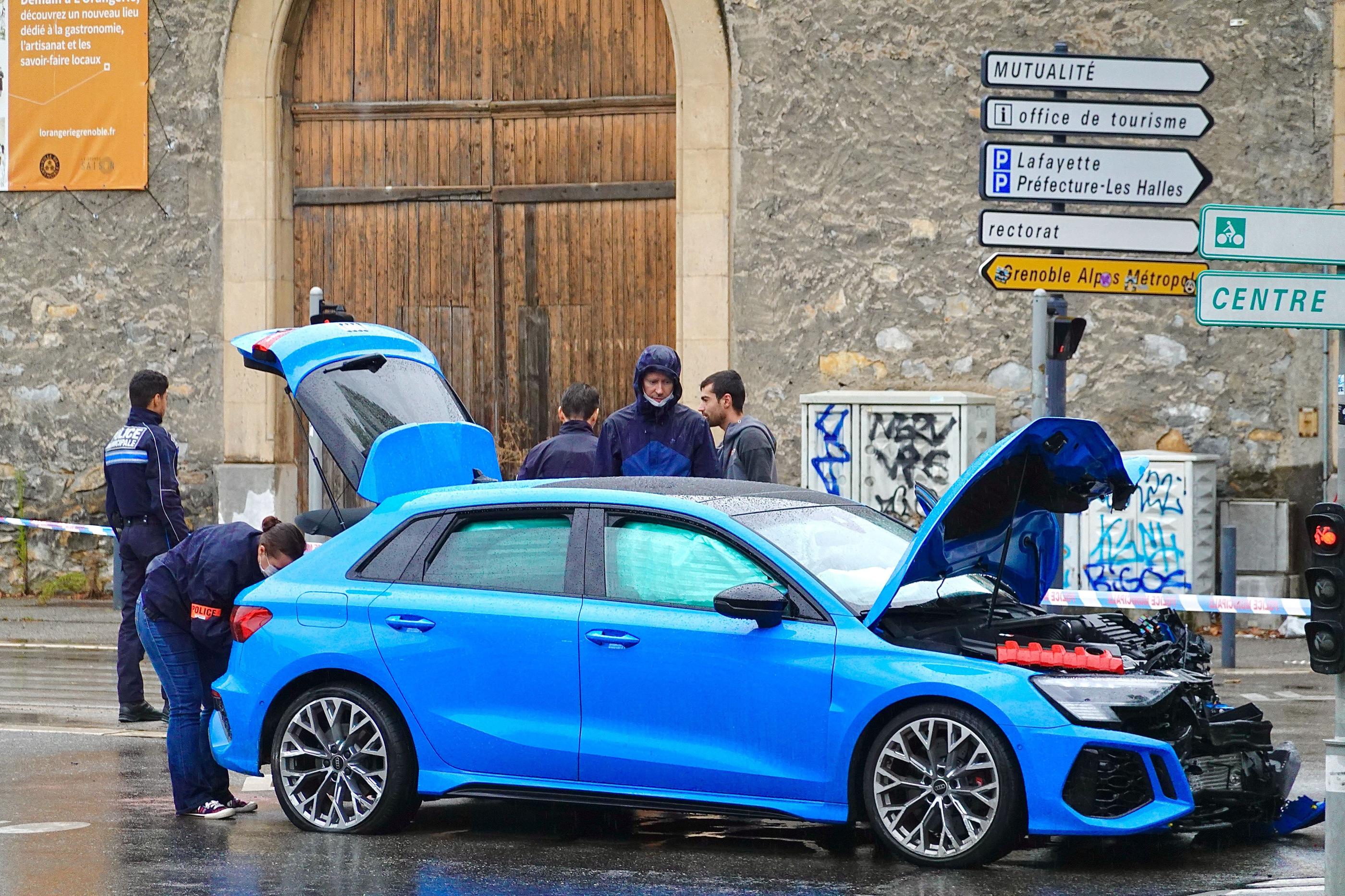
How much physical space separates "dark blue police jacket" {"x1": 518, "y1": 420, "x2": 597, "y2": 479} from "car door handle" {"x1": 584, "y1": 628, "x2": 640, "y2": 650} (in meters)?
2.69

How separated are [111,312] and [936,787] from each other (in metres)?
12.3

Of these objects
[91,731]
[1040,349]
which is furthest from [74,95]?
[1040,349]

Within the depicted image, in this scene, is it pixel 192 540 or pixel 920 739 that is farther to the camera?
pixel 192 540

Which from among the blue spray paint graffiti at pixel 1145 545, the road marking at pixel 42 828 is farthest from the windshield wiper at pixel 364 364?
the blue spray paint graffiti at pixel 1145 545

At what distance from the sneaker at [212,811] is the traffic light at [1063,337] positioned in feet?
15.5

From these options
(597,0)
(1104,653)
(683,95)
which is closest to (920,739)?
(1104,653)

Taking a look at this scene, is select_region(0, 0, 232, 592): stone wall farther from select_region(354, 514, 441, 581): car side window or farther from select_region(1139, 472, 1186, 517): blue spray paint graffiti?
select_region(354, 514, 441, 581): car side window

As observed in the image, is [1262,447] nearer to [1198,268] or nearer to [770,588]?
[1198,268]

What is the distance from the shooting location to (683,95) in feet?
53.0

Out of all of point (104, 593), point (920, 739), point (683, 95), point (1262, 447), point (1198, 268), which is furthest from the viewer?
point (104, 593)

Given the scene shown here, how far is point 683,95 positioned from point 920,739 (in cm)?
1003

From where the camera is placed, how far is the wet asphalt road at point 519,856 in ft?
22.2

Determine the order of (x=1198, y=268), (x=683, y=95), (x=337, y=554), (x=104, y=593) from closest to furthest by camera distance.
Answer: (x=337, y=554)
(x=1198, y=268)
(x=683, y=95)
(x=104, y=593)

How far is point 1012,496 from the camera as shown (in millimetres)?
7441
